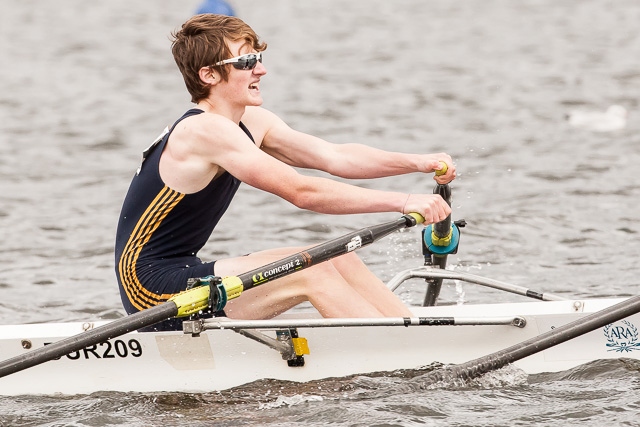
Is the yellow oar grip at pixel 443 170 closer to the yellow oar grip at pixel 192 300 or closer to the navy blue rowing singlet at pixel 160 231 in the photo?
the navy blue rowing singlet at pixel 160 231

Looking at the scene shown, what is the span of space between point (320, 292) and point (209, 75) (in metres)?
1.30

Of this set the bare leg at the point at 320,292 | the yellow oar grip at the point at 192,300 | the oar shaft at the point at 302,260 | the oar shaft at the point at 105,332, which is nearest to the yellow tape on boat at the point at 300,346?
the bare leg at the point at 320,292

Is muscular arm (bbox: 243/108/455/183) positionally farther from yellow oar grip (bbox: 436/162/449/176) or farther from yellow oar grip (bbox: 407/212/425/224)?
yellow oar grip (bbox: 407/212/425/224)

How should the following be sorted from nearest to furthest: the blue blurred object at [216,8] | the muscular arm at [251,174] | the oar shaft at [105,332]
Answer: the oar shaft at [105,332] → the muscular arm at [251,174] → the blue blurred object at [216,8]

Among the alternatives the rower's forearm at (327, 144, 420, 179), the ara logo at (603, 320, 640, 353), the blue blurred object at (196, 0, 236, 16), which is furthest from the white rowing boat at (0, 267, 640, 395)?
the blue blurred object at (196, 0, 236, 16)

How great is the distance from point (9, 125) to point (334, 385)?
1084 cm

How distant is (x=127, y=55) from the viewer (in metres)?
20.2

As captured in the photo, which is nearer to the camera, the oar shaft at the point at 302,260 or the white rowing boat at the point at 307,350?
the oar shaft at the point at 302,260

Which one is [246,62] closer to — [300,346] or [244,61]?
[244,61]

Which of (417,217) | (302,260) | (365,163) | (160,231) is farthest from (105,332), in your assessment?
(365,163)

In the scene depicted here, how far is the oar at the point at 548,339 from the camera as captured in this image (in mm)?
5520

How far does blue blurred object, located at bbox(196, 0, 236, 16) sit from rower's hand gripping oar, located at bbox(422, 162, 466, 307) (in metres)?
1.62

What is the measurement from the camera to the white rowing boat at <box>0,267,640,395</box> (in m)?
6.10

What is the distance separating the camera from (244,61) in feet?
19.6
